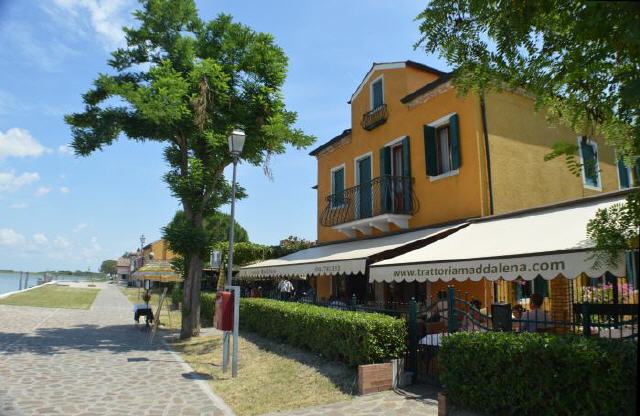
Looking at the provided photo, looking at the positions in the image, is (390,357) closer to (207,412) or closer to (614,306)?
(207,412)

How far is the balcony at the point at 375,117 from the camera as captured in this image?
16312mm

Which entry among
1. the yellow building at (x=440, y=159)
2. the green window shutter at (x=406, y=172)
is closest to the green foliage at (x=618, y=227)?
the yellow building at (x=440, y=159)

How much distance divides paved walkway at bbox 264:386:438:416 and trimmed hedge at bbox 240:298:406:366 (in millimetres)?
738

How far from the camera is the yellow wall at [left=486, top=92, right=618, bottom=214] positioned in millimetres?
12734

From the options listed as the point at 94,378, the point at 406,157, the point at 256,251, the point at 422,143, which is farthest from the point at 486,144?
the point at 256,251

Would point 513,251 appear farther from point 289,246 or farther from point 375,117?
point 289,246

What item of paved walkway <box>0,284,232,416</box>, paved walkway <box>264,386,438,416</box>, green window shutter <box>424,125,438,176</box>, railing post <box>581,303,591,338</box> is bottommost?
paved walkway <box>0,284,232,416</box>

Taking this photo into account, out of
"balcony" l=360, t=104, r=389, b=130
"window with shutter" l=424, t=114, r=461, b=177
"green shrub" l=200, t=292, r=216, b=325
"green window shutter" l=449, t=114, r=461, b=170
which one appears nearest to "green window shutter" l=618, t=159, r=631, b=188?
"window with shutter" l=424, t=114, r=461, b=177

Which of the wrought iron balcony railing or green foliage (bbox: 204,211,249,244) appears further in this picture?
green foliage (bbox: 204,211,249,244)

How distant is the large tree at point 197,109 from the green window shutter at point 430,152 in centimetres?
520

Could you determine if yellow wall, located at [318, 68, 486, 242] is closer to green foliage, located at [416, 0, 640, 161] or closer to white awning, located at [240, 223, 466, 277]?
white awning, located at [240, 223, 466, 277]

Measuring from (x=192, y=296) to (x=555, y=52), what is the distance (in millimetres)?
14231

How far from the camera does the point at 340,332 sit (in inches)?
355

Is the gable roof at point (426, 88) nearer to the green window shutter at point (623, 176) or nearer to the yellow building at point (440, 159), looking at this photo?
the yellow building at point (440, 159)
